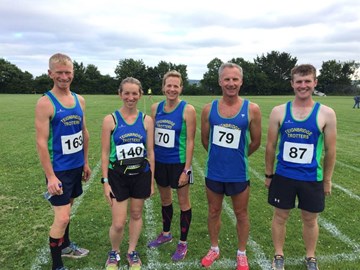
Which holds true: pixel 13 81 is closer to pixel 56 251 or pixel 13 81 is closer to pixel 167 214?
pixel 167 214

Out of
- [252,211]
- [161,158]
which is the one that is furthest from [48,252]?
[252,211]

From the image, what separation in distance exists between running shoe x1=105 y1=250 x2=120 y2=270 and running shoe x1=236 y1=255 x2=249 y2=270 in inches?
51.0

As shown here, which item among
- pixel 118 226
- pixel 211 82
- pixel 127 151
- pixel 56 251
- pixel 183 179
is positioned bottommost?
pixel 56 251

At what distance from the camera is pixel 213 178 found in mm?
3391

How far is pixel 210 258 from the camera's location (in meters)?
3.54

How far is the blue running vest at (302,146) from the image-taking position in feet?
10.1

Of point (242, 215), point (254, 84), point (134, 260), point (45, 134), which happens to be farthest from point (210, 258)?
point (254, 84)

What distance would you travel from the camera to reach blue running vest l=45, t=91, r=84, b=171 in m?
3.13

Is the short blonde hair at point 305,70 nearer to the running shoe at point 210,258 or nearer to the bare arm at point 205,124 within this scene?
the bare arm at point 205,124

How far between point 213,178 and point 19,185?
169 inches

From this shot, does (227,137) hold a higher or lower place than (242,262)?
higher

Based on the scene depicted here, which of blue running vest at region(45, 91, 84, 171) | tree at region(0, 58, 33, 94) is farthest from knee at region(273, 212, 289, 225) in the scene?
tree at region(0, 58, 33, 94)

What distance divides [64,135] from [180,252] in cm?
184

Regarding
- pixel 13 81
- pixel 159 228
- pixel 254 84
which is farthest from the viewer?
pixel 254 84
